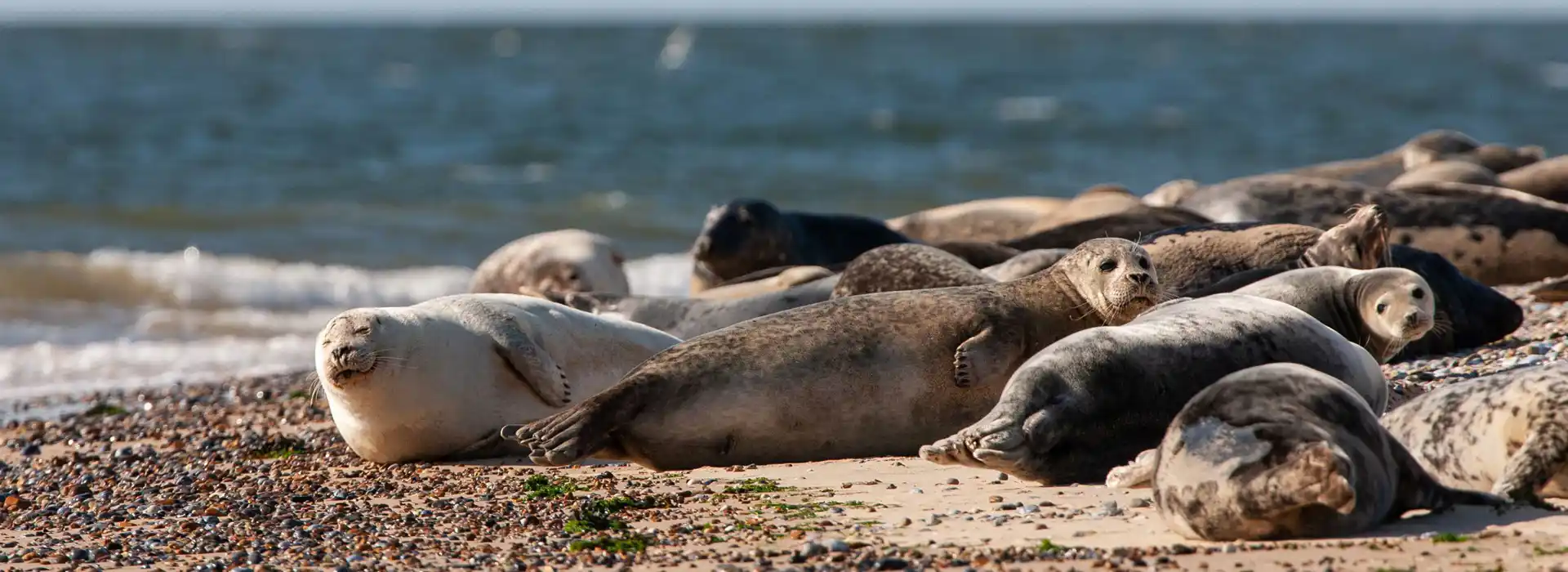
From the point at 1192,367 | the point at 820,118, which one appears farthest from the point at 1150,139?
the point at 1192,367

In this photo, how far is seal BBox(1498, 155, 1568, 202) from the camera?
36.8ft

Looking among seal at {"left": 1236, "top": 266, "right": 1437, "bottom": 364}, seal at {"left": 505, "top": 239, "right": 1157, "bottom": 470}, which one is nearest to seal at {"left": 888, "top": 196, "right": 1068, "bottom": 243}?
seal at {"left": 1236, "top": 266, "right": 1437, "bottom": 364}

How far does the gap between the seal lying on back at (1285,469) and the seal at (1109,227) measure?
16.1 ft

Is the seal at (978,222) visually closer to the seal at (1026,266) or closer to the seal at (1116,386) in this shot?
the seal at (1026,266)

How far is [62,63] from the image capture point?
49750mm

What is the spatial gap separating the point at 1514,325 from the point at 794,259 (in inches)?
157

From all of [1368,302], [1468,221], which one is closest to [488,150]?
[1468,221]

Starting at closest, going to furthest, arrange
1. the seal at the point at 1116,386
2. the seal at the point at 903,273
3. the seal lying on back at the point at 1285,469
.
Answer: the seal lying on back at the point at 1285,469 < the seal at the point at 1116,386 < the seal at the point at 903,273

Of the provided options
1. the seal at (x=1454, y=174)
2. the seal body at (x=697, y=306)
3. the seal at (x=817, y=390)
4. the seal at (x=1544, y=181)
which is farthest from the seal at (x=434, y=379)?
the seal at (x=1544, y=181)

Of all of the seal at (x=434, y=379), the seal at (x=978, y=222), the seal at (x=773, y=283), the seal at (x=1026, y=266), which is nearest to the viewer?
the seal at (x=434, y=379)

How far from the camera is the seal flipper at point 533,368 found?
6039mm

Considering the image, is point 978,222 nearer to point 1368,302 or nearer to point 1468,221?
point 1468,221

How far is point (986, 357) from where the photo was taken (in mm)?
5332

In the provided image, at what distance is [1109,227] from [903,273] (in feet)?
6.76
